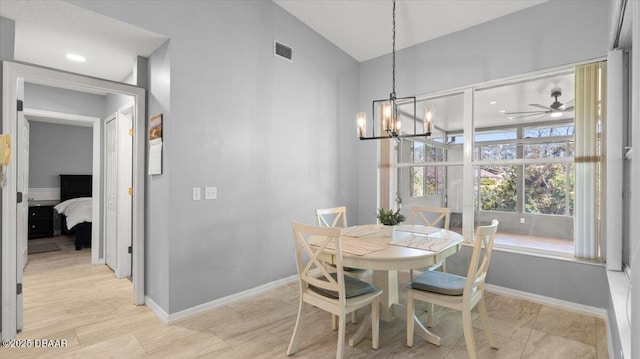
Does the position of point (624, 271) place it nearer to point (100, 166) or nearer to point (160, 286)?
point (160, 286)

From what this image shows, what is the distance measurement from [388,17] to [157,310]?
4122 millimetres

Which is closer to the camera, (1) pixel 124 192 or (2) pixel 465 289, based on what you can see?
(2) pixel 465 289

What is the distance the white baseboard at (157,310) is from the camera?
2.72 metres

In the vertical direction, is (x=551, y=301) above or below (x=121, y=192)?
below

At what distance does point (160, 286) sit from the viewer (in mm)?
2846

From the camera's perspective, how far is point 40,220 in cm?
627

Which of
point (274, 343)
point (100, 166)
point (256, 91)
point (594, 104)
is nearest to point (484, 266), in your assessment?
point (274, 343)

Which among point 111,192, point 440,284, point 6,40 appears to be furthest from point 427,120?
point 111,192

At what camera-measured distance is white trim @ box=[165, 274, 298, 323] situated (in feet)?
9.12

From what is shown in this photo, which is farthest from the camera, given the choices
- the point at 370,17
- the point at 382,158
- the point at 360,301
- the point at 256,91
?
the point at 382,158

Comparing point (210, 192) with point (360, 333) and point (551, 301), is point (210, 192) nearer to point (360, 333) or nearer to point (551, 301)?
point (360, 333)

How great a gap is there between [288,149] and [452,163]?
2.14m

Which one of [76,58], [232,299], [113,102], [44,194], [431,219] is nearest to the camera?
[232,299]

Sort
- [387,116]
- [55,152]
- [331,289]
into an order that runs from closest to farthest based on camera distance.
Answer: [331,289] < [387,116] < [55,152]
